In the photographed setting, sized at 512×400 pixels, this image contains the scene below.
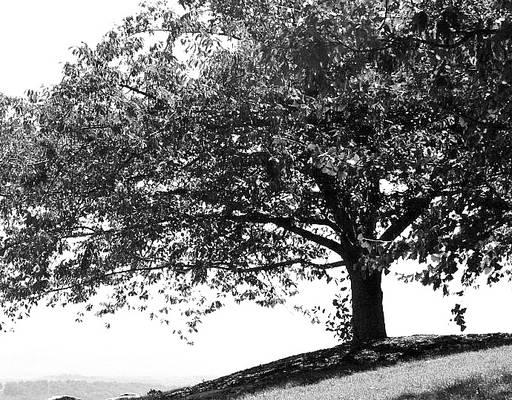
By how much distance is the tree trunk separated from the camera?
80.6 feet

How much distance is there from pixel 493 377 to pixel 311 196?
34.1 ft

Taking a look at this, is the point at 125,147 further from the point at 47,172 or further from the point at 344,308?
the point at 344,308

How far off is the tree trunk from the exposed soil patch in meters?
0.72

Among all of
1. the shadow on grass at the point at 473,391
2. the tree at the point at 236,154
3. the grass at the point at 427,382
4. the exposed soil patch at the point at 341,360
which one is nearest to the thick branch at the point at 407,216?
the tree at the point at 236,154

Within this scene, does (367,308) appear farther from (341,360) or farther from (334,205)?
(334,205)

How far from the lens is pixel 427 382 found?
14.3m

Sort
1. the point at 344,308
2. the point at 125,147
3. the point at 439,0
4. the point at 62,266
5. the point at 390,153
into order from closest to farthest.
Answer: the point at 439,0 → the point at 390,153 → the point at 125,147 → the point at 62,266 → the point at 344,308

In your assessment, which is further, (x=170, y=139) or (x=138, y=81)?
(x=138, y=81)

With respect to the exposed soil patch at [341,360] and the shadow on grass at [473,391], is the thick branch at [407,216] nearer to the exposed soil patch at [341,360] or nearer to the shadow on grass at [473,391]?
the exposed soil patch at [341,360]

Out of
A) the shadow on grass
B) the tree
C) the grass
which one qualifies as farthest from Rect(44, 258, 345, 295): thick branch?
the shadow on grass

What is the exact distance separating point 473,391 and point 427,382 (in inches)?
76.0

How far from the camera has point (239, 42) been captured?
1881cm

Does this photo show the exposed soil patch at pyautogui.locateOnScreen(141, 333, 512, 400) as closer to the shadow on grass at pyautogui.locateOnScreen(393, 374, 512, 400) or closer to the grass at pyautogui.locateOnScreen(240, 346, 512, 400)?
the grass at pyautogui.locateOnScreen(240, 346, 512, 400)

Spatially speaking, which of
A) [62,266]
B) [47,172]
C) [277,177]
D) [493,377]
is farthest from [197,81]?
[493,377]
